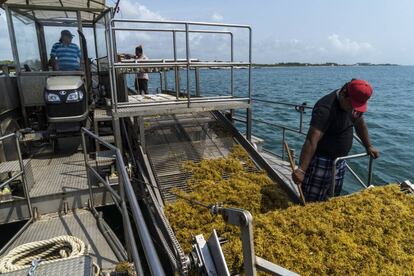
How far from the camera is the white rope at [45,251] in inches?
132

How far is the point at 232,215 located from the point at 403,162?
10.1m

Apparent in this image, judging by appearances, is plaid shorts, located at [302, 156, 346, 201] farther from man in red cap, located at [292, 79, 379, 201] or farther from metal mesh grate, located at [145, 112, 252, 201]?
metal mesh grate, located at [145, 112, 252, 201]

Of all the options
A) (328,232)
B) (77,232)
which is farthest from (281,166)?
(77,232)

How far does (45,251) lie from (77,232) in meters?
0.64

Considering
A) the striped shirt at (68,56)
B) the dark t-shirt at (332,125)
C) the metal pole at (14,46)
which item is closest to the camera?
the dark t-shirt at (332,125)

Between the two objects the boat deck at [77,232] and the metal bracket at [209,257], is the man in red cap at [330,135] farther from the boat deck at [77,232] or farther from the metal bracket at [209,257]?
the boat deck at [77,232]

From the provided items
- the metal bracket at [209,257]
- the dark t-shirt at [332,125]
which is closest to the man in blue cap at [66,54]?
the dark t-shirt at [332,125]

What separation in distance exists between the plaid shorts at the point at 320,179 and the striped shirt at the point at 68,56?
5.32 m

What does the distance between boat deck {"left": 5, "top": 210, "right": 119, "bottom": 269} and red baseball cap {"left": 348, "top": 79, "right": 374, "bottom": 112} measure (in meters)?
3.18

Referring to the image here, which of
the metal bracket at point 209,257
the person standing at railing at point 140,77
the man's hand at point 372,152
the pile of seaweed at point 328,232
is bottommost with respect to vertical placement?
the pile of seaweed at point 328,232

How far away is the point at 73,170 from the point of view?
558 cm

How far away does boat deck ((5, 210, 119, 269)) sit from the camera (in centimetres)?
369

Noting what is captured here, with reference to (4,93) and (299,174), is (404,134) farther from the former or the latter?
(4,93)

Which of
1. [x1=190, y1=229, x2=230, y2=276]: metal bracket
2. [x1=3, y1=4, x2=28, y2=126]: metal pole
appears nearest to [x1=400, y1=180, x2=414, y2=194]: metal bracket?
[x1=190, y1=229, x2=230, y2=276]: metal bracket
